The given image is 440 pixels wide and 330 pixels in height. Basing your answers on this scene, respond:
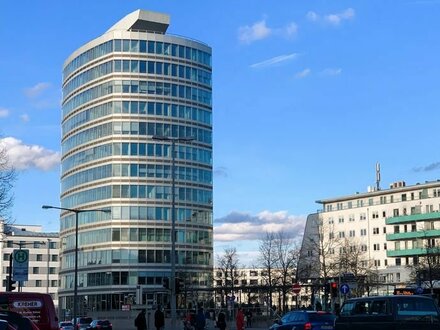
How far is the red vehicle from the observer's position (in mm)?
18636

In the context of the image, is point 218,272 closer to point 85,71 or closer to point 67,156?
point 67,156

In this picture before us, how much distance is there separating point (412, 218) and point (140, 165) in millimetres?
45929

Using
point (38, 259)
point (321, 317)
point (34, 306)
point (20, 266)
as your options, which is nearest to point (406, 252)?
point (38, 259)

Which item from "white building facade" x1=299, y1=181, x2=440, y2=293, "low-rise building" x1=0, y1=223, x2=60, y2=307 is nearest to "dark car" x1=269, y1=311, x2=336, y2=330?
"white building facade" x1=299, y1=181, x2=440, y2=293

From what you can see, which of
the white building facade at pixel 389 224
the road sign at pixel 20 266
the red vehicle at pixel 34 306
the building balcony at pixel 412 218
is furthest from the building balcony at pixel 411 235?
the red vehicle at pixel 34 306

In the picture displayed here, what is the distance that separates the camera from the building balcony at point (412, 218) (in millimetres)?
119662

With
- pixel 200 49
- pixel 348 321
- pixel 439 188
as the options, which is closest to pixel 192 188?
pixel 200 49

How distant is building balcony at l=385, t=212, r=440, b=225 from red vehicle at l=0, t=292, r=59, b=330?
107 meters

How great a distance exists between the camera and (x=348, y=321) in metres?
22.8

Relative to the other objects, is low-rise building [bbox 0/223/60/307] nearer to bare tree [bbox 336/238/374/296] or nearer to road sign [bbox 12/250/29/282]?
bare tree [bbox 336/238/374/296]

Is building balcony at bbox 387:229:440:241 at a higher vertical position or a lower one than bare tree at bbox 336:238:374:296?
higher

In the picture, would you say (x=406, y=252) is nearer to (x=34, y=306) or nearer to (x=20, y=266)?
(x=20, y=266)

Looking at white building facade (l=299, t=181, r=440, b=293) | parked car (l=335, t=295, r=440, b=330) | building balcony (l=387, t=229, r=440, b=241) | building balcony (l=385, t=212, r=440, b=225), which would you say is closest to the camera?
parked car (l=335, t=295, r=440, b=330)

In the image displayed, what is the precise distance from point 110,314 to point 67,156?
112 feet
